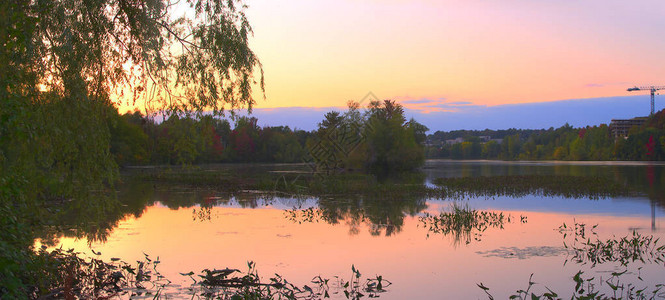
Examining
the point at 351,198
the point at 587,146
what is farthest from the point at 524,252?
the point at 587,146

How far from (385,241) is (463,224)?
3.72m

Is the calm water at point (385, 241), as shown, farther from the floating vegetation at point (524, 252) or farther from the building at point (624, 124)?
the building at point (624, 124)

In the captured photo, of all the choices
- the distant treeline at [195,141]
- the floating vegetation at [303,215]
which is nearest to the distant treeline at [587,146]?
the distant treeline at [195,141]

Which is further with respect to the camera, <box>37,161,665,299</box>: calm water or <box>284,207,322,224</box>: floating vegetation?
<box>284,207,322,224</box>: floating vegetation

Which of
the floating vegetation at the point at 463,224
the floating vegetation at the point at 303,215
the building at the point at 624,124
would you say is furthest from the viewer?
the building at the point at 624,124

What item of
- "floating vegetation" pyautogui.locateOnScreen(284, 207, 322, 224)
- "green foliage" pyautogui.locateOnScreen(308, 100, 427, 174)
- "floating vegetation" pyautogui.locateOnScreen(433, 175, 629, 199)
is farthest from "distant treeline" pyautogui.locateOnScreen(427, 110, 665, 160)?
"floating vegetation" pyautogui.locateOnScreen(284, 207, 322, 224)

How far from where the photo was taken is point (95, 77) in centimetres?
916

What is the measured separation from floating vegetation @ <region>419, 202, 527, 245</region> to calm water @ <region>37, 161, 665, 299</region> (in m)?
0.15

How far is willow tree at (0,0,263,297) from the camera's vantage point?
7.97 meters

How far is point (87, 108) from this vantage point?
820 centimetres

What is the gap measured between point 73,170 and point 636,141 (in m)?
124

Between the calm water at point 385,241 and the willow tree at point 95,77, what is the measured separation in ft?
9.79

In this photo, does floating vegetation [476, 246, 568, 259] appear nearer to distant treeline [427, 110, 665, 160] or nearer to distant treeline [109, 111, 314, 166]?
distant treeline [109, 111, 314, 166]

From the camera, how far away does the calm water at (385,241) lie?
10.8 m
